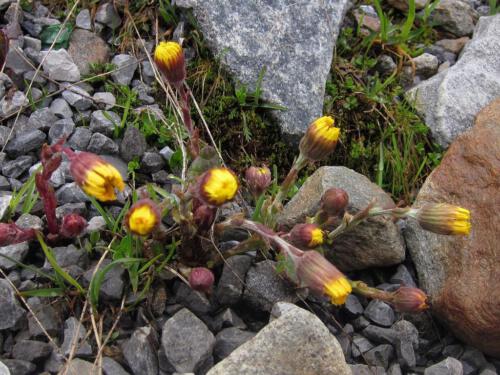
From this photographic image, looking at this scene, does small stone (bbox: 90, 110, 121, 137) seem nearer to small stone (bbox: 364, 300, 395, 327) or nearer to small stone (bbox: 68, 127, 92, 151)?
small stone (bbox: 68, 127, 92, 151)

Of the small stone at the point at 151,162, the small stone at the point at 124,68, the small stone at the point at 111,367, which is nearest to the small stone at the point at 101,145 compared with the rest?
the small stone at the point at 151,162

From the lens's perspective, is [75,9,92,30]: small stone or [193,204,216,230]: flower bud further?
[75,9,92,30]: small stone

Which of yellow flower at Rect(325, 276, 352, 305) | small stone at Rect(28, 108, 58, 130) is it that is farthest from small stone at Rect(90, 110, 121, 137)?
yellow flower at Rect(325, 276, 352, 305)

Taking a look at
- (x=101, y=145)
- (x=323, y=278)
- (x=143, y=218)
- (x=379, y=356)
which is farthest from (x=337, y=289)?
(x=101, y=145)

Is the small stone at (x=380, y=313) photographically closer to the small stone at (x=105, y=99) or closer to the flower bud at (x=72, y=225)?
the flower bud at (x=72, y=225)

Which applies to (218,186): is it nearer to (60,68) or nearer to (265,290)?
(265,290)

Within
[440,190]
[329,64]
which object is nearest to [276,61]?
[329,64]
